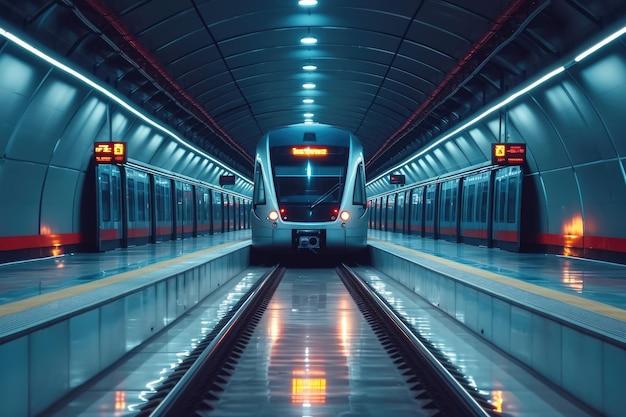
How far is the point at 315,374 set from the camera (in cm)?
763

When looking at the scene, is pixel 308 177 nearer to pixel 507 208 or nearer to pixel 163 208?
pixel 507 208

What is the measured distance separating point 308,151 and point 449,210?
16.2 meters

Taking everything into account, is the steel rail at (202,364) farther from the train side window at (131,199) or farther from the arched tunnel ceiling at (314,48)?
the train side window at (131,199)

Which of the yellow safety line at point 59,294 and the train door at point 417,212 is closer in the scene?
the yellow safety line at point 59,294

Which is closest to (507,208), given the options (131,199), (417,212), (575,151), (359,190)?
(575,151)

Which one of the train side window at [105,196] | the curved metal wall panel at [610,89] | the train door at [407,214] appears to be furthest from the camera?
the train door at [407,214]

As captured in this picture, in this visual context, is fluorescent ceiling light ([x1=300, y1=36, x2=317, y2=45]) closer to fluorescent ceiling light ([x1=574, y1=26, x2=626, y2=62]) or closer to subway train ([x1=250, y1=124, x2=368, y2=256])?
subway train ([x1=250, y1=124, x2=368, y2=256])

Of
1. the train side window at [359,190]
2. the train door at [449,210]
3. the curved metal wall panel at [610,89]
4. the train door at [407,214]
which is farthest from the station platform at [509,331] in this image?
the train door at [407,214]

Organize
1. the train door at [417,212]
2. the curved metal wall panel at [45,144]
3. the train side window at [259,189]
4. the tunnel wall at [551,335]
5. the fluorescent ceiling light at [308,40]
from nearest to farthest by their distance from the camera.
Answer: the tunnel wall at [551,335], the curved metal wall panel at [45,144], the train side window at [259,189], the fluorescent ceiling light at [308,40], the train door at [417,212]

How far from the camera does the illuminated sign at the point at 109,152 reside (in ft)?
70.2

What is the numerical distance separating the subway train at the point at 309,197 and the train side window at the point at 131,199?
25.3 ft

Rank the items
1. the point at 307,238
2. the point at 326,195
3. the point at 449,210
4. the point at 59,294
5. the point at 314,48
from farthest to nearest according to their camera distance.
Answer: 1. the point at 449,210
2. the point at 314,48
3. the point at 326,195
4. the point at 307,238
5. the point at 59,294

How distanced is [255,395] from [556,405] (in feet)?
8.19

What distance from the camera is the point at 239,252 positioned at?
23.5 metres
